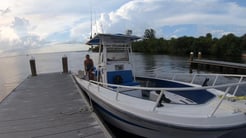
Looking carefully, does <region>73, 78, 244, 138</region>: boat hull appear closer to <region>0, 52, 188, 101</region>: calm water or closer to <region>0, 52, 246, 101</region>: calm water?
<region>0, 52, 246, 101</region>: calm water

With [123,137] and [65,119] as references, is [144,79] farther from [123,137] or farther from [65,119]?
[65,119]

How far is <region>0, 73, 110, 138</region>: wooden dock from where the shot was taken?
6016mm

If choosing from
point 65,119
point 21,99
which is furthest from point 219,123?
point 21,99

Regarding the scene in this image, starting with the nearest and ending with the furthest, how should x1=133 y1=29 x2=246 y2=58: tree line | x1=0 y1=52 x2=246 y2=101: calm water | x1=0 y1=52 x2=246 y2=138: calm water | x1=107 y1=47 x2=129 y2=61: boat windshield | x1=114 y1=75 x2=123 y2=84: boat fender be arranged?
x1=114 y1=75 x2=123 y2=84: boat fender
x1=107 y1=47 x2=129 y2=61: boat windshield
x1=0 y1=52 x2=246 y2=138: calm water
x1=0 y1=52 x2=246 y2=101: calm water
x1=133 y1=29 x2=246 y2=58: tree line

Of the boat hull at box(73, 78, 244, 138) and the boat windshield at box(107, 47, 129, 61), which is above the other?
the boat windshield at box(107, 47, 129, 61)

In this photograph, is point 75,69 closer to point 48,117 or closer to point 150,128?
point 48,117

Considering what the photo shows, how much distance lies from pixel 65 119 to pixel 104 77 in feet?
8.00

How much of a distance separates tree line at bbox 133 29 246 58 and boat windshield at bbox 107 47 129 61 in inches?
1682

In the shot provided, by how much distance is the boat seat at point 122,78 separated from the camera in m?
8.95

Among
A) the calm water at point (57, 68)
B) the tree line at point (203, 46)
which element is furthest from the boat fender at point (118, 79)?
the tree line at point (203, 46)

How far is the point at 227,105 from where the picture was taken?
5.96 meters

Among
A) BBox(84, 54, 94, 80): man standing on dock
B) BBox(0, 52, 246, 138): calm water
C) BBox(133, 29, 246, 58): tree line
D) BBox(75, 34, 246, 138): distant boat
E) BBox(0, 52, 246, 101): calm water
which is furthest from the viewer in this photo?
BBox(133, 29, 246, 58): tree line

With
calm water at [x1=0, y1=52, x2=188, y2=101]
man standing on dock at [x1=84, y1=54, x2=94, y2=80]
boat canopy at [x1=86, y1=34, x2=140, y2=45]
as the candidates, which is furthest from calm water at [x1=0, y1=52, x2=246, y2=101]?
boat canopy at [x1=86, y1=34, x2=140, y2=45]

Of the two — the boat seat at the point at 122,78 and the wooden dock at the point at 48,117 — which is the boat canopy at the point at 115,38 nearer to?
the boat seat at the point at 122,78
